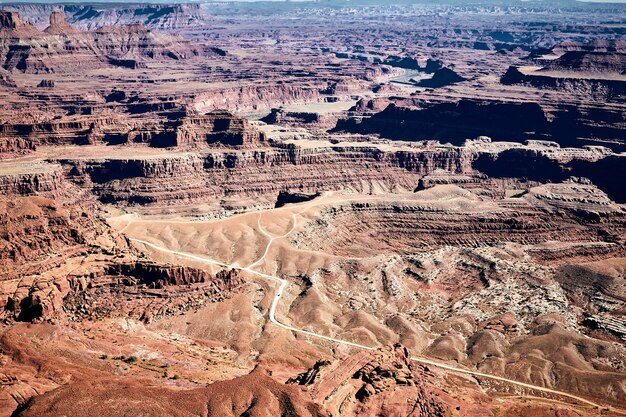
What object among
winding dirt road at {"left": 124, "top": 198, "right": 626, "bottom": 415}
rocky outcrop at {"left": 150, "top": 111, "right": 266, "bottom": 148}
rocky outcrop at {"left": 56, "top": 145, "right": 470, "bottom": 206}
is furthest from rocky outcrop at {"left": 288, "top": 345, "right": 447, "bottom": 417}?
rocky outcrop at {"left": 150, "top": 111, "right": 266, "bottom": 148}

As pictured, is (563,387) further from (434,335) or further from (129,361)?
(129,361)

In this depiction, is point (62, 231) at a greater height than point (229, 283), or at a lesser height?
greater

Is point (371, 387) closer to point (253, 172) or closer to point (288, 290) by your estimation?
point (288, 290)

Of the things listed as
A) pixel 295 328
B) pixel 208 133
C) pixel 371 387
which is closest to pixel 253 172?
pixel 208 133

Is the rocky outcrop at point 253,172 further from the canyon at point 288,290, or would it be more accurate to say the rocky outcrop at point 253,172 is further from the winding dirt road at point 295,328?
the winding dirt road at point 295,328

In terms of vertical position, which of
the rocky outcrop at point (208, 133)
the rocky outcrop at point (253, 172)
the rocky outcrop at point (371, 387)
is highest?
the rocky outcrop at point (371, 387)

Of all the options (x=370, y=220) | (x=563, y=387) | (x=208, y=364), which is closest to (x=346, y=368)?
(x=208, y=364)

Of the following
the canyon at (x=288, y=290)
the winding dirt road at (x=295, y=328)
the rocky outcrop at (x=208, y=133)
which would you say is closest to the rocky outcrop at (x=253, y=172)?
the canyon at (x=288, y=290)

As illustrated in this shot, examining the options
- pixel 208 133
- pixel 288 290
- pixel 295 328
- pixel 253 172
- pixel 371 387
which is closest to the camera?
pixel 371 387

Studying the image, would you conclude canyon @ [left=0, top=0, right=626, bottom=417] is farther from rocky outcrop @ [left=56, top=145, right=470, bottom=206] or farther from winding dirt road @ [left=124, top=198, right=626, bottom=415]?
rocky outcrop @ [left=56, top=145, right=470, bottom=206]

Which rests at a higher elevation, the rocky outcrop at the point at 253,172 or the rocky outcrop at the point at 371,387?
the rocky outcrop at the point at 371,387

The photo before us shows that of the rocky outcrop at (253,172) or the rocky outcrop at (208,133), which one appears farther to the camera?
the rocky outcrop at (208,133)
